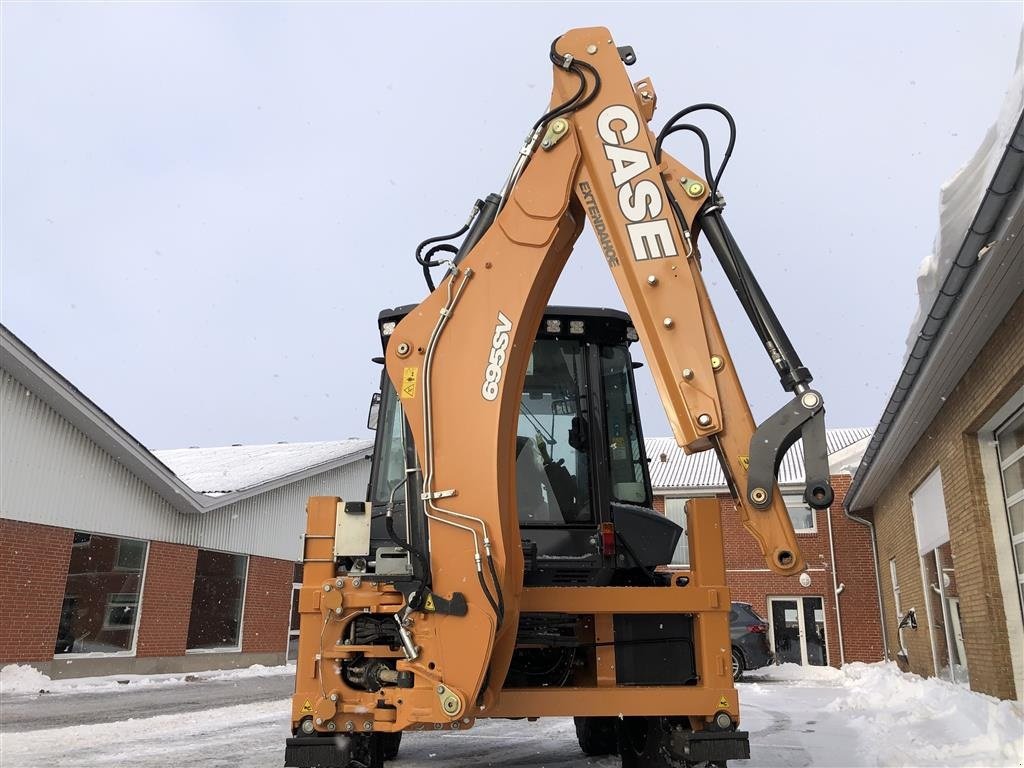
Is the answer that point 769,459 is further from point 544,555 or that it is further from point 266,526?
point 266,526

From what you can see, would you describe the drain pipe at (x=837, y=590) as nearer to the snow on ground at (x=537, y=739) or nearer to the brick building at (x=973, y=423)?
the brick building at (x=973, y=423)

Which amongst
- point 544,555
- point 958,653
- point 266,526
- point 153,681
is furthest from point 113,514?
point 958,653

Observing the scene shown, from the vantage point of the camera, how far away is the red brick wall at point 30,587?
12.1 m

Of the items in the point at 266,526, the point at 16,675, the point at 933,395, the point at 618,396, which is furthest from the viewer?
the point at 266,526

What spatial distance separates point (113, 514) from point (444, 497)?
12.7 meters

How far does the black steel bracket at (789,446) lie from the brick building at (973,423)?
216 centimetres

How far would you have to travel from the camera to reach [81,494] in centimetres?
1366

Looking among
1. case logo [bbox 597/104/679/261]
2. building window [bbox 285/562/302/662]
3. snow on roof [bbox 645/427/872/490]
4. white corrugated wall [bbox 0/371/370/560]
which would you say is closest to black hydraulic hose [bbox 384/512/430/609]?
case logo [bbox 597/104/679/261]

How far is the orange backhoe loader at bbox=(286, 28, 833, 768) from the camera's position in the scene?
3.51 metres

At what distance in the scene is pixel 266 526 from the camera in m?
18.5

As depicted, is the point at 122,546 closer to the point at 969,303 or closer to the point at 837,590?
the point at 969,303

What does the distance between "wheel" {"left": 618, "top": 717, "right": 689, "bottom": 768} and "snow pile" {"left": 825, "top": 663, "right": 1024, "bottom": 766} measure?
2.27 m

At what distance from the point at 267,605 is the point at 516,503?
16093 mm

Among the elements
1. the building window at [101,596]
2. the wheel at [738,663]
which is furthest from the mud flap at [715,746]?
the wheel at [738,663]
